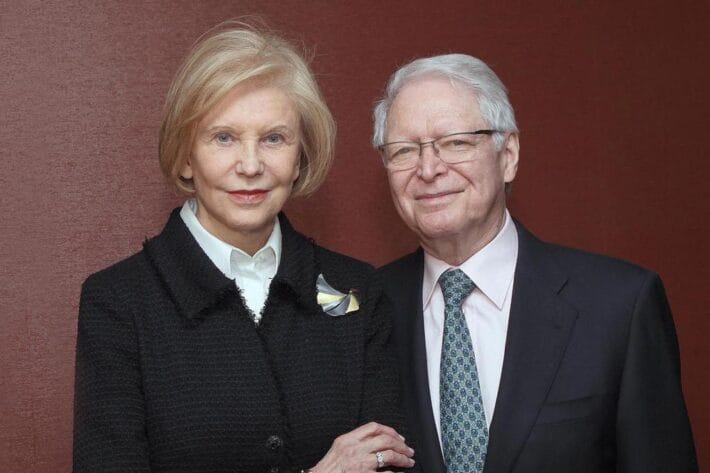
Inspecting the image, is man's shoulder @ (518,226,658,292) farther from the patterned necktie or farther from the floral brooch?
the floral brooch

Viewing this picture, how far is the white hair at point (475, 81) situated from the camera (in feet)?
8.46

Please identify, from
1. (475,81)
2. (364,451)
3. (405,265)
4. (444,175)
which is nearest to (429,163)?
(444,175)

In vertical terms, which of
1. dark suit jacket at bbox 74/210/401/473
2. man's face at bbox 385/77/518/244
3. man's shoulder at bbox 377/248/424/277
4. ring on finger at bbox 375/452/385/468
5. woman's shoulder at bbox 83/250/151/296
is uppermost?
man's face at bbox 385/77/518/244

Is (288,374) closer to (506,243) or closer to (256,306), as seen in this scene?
(256,306)

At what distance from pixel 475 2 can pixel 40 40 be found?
132 cm

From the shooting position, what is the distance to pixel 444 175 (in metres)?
2.52

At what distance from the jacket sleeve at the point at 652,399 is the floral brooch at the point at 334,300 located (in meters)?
0.68

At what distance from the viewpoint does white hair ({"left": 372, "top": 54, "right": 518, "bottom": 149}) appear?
8.46ft

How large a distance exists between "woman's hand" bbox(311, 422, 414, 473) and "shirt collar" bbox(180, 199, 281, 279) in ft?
1.47

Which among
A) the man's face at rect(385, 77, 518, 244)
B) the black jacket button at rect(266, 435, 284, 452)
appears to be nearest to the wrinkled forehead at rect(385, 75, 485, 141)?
the man's face at rect(385, 77, 518, 244)

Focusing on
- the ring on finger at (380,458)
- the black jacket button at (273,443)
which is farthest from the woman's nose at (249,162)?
the ring on finger at (380,458)

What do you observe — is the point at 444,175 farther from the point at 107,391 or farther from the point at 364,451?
the point at 107,391

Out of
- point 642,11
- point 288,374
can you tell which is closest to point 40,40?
point 288,374

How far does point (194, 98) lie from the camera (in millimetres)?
2254
